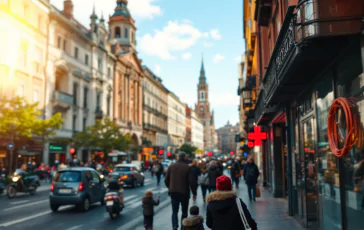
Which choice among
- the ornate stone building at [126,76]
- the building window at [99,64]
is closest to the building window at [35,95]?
the building window at [99,64]

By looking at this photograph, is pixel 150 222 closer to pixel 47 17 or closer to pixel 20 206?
pixel 20 206

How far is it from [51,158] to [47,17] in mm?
13562

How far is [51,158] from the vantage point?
35938 millimetres

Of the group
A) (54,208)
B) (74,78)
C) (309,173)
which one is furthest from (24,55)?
(309,173)

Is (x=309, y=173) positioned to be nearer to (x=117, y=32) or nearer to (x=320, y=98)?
(x=320, y=98)

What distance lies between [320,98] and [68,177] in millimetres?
9490

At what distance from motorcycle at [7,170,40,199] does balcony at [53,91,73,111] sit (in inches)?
691

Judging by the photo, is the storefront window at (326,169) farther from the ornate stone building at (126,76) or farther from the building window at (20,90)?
the ornate stone building at (126,76)

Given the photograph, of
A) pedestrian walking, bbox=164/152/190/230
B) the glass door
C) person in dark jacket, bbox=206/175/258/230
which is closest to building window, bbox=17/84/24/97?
pedestrian walking, bbox=164/152/190/230

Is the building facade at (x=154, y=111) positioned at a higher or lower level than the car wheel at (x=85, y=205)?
higher

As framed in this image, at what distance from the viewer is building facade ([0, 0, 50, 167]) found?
29375 millimetres

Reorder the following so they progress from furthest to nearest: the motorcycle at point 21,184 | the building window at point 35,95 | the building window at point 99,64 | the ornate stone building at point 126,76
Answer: the ornate stone building at point 126,76 → the building window at point 99,64 → the building window at point 35,95 → the motorcycle at point 21,184

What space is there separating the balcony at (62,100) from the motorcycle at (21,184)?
691 inches

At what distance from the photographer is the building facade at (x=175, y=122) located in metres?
96.9
